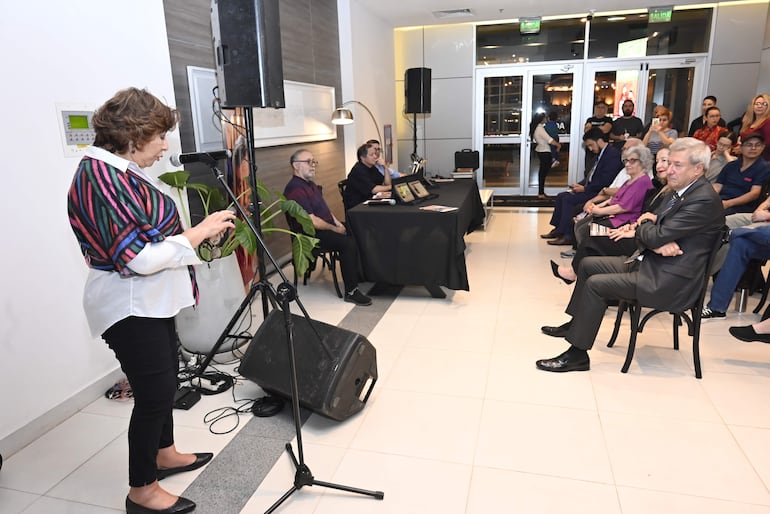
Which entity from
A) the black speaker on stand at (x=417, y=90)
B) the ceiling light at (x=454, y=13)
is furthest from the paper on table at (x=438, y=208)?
the ceiling light at (x=454, y=13)

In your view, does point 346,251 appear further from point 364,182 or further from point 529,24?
point 529,24

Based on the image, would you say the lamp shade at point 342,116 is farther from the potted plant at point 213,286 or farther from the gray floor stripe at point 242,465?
the gray floor stripe at point 242,465

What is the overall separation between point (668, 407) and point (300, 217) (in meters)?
2.34

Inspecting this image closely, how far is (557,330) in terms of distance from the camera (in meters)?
3.44

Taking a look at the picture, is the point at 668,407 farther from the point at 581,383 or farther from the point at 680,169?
the point at 680,169

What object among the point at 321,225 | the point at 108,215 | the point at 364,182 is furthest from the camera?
the point at 364,182

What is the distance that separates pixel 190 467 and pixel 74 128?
1748 mm

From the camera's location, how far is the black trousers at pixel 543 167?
8.77 meters

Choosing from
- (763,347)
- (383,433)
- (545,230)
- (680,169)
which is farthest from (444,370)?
(545,230)

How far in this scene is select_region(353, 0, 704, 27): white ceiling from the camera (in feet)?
22.4

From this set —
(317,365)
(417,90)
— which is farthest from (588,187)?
(317,365)

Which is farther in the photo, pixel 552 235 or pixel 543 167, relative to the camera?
pixel 543 167

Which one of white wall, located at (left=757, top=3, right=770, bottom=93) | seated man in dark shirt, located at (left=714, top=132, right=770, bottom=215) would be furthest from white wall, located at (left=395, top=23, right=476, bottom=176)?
seated man in dark shirt, located at (left=714, top=132, right=770, bottom=215)

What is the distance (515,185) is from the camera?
9.31 metres
